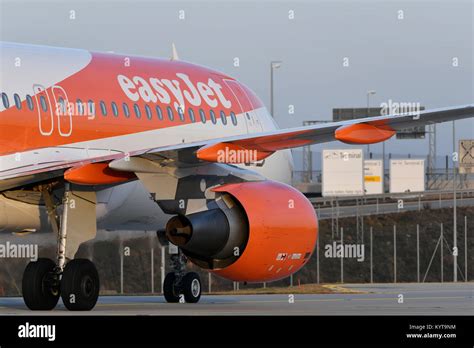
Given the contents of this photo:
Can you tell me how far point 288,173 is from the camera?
25.3 metres

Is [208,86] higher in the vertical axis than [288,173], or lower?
higher

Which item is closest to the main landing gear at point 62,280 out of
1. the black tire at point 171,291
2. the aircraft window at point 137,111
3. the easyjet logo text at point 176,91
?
the aircraft window at point 137,111

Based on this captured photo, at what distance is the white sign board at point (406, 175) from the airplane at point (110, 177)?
67.5 metres

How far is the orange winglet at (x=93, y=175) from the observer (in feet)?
56.7

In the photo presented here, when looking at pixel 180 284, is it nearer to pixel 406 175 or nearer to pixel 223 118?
pixel 223 118

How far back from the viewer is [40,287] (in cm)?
1884

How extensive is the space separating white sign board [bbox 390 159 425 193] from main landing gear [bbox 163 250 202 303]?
6410 centimetres

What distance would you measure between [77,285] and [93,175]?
1781mm

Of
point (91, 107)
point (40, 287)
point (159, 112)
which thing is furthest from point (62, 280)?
point (159, 112)

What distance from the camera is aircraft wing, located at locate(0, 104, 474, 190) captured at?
16172 mm
